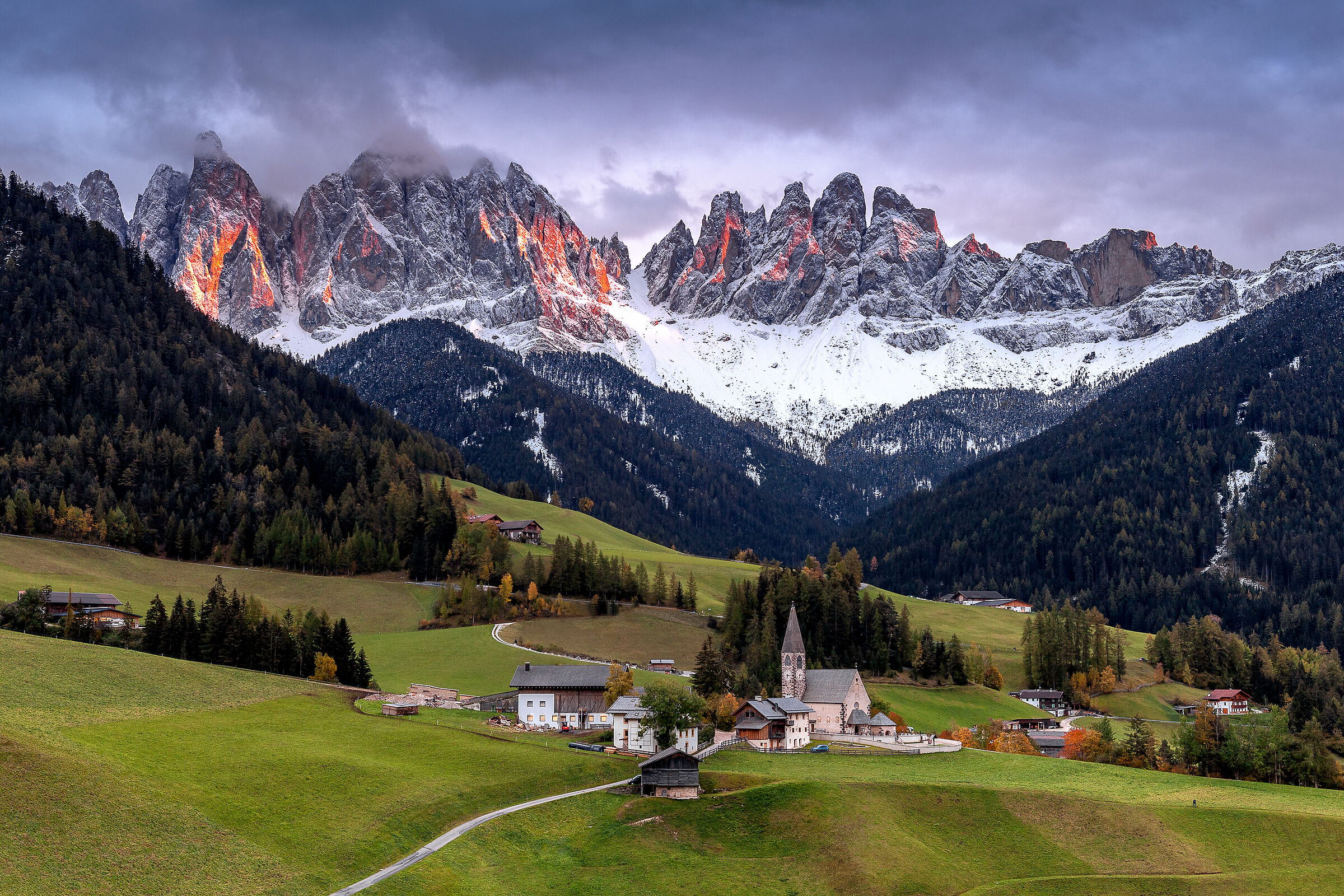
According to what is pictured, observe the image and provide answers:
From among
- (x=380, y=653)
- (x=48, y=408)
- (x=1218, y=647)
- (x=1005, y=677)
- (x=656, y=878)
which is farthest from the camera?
(x=48, y=408)

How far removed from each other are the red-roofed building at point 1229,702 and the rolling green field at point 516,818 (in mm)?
66586

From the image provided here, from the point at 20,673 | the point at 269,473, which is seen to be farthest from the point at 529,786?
the point at 269,473

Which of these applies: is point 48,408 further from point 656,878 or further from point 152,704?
point 656,878

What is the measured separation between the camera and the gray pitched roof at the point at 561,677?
9562cm

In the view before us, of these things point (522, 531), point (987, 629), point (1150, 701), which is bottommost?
point (1150, 701)

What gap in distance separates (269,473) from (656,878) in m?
139

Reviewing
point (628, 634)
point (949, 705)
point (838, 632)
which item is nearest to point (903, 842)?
point (949, 705)

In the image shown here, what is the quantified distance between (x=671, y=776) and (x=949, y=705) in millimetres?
64893

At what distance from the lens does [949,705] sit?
12181 centimetres

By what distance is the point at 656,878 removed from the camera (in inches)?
2146

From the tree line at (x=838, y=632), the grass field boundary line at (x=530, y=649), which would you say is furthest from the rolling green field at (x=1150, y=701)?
the grass field boundary line at (x=530, y=649)

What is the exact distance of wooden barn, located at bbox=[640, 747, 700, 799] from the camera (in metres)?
65.9

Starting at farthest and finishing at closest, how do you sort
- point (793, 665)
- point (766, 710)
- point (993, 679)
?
1. point (993, 679)
2. point (793, 665)
3. point (766, 710)

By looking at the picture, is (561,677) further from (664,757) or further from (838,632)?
(838,632)
